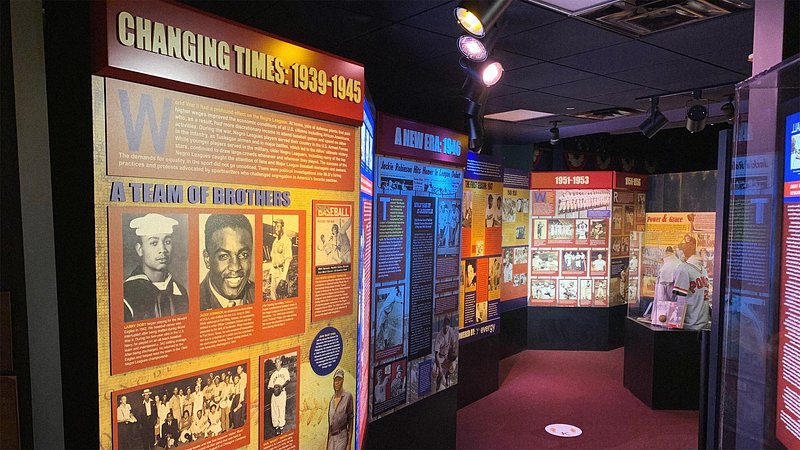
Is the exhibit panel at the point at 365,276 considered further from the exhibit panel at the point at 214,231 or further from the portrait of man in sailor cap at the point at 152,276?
the portrait of man in sailor cap at the point at 152,276

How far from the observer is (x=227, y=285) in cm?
212

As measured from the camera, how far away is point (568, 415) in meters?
5.64

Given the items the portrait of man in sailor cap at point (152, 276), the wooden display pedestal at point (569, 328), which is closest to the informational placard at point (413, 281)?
the portrait of man in sailor cap at point (152, 276)

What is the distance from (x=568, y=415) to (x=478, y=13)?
4.74 metres

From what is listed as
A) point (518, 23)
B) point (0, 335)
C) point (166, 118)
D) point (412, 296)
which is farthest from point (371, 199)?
point (0, 335)

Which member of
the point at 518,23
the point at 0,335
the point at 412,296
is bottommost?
the point at 412,296

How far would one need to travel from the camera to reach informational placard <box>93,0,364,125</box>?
1.72 meters

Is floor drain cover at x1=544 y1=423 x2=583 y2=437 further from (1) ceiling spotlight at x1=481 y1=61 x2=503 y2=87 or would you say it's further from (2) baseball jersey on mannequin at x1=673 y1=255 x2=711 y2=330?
(1) ceiling spotlight at x1=481 y1=61 x2=503 y2=87

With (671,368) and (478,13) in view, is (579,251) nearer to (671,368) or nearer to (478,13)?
(671,368)

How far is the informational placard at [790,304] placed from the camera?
201 centimetres

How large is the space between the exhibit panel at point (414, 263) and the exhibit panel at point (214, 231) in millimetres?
1149

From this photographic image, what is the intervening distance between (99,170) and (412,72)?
3.81 metres

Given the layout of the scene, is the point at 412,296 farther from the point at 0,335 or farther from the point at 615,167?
the point at 615,167

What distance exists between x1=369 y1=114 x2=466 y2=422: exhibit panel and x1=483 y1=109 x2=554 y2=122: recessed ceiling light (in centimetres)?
266
